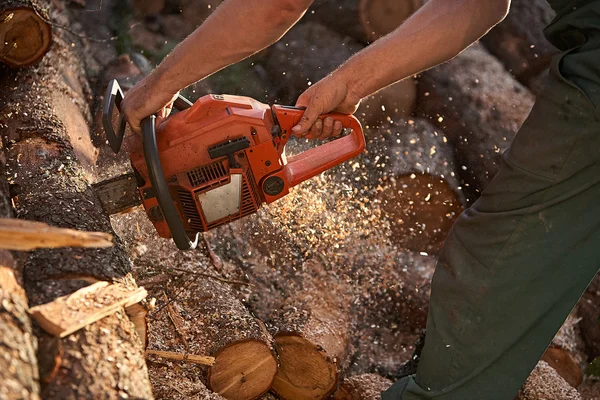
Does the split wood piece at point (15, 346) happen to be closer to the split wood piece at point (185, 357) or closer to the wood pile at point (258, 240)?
the wood pile at point (258, 240)

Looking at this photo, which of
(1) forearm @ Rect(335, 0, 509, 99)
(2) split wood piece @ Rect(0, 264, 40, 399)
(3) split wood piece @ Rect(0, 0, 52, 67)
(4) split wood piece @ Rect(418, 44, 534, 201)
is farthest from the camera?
(4) split wood piece @ Rect(418, 44, 534, 201)

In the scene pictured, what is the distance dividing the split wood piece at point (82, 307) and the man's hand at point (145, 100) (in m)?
0.64

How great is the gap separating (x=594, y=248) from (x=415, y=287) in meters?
1.61

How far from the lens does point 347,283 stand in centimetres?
327

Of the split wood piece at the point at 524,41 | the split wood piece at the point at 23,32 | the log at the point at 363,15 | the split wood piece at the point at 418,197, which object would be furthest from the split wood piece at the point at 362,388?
the split wood piece at the point at 524,41

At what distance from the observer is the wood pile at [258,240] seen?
5.03ft

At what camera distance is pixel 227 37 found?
6.18 feet

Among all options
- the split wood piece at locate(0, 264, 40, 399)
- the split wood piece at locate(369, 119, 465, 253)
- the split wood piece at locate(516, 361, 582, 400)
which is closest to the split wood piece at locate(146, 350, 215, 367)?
the split wood piece at locate(0, 264, 40, 399)

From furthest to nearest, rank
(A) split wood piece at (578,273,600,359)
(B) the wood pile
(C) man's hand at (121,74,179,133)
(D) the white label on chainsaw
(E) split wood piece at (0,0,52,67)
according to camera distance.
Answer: (A) split wood piece at (578,273,600,359) → (E) split wood piece at (0,0,52,67) → (D) the white label on chainsaw → (C) man's hand at (121,74,179,133) → (B) the wood pile

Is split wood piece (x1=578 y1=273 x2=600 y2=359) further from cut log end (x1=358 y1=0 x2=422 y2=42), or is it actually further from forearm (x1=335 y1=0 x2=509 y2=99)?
cut log end (x1=358 y1=0 x2=422 y2=42)

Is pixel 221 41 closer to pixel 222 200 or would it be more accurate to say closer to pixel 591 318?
pixel 222 200

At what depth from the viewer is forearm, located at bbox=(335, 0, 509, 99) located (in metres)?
2.12

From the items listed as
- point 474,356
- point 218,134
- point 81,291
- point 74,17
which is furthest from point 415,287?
point 74,17

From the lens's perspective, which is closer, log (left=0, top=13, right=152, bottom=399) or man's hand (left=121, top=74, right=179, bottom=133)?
log (left=0, top=13, right=152, bottom=399)
